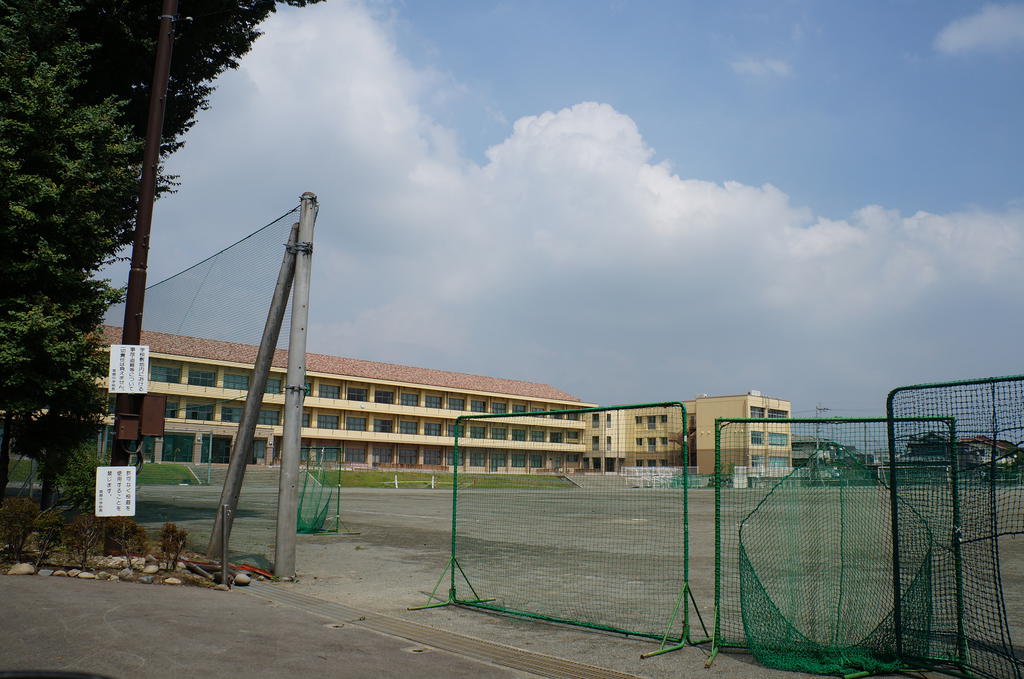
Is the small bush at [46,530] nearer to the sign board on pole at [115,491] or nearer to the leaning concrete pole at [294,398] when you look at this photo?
the sign board on pole at [115,491]

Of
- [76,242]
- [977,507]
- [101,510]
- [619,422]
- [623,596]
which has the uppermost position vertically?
[76,242]

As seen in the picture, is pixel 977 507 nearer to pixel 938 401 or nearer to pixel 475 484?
pixel 938 401

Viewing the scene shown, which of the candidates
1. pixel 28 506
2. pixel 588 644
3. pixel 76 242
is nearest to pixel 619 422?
pixel 588 644

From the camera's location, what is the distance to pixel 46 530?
10047 mm

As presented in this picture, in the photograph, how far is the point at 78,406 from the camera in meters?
12.9

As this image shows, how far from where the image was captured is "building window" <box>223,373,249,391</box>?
12.2 metres

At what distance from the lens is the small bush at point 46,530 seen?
386 inches

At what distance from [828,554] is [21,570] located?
31.1 feet

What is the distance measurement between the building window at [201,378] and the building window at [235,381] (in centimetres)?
22

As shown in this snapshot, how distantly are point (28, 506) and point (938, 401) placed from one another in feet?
→ 35.4

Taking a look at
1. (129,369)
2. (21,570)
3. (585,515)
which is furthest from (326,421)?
(585,515)

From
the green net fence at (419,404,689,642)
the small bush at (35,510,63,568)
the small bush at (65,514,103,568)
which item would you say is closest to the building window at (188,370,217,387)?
the small bush at (65,514,103,568)

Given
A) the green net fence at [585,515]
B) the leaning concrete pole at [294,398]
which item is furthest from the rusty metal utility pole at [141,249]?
the green net fence at [585,515]

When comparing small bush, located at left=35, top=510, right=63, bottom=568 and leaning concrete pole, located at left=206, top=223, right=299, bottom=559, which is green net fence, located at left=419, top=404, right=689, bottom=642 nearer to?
leaning concrete pole, located at left=206, top=223, right=299, bottom=559
